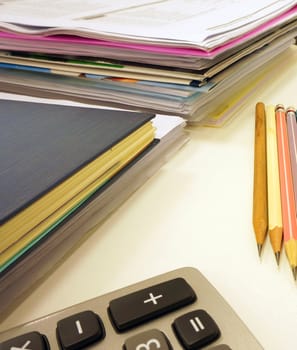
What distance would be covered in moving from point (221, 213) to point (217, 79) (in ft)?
0.68

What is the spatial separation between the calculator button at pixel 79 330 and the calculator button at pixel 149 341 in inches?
0.7

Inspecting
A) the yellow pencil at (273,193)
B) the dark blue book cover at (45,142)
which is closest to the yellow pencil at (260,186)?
the yellow pencil at (273,193)

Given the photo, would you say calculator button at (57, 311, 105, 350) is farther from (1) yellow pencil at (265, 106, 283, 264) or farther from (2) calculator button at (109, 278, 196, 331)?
(1) yellow pencil at (265, 106, 283, 264)

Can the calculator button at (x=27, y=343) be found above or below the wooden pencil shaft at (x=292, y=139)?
below

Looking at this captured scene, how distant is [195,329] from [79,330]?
6 centimetres

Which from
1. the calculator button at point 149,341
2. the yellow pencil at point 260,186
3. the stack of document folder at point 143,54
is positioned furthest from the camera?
the stack of document folder at point 143,54

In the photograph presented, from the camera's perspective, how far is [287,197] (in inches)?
13.2

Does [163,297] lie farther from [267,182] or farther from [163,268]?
[267,182]

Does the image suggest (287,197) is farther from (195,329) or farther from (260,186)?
(195,329)

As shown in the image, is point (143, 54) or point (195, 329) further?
point (143, 54)

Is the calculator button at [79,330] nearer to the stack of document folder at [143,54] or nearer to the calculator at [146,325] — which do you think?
the calculator at [146,325]

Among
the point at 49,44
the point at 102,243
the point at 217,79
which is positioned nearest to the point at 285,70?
the point at 217,79

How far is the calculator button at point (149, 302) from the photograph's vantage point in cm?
22

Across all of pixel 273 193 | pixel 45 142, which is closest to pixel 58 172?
pixel 45 142
